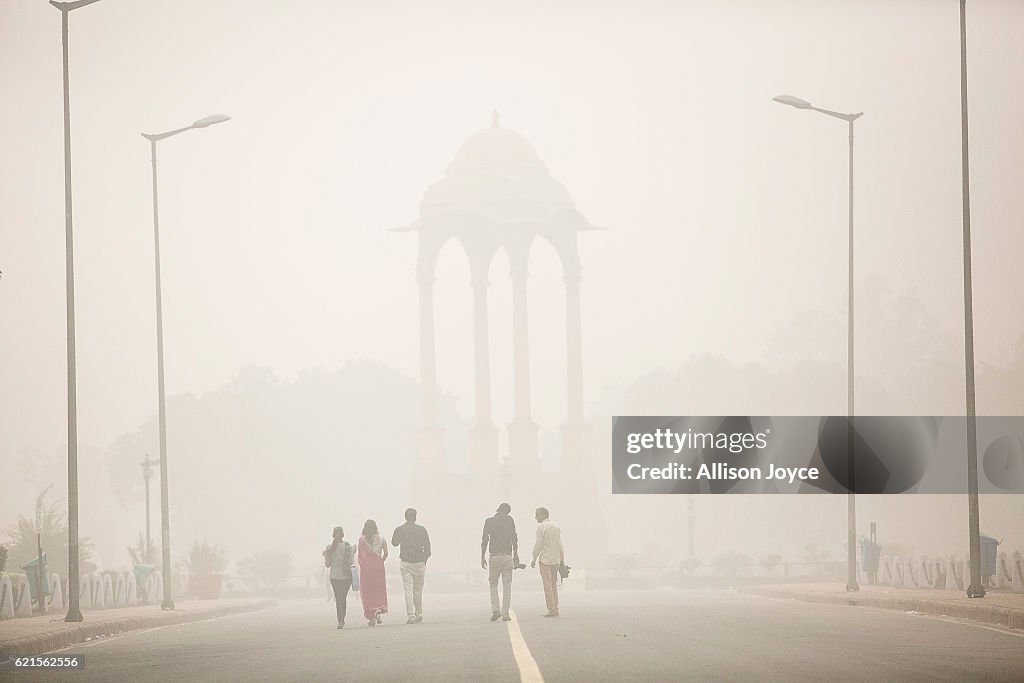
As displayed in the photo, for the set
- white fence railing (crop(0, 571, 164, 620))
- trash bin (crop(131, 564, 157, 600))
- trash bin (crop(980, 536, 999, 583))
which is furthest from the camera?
trash bin (crop(131, 564, 157, 600))

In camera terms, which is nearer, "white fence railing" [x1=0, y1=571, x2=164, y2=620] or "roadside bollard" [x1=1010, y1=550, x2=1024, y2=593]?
"white fence railing" [x1=0, y1=571, x2=164, y2=620]

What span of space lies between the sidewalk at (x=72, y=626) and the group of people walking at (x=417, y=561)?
3.73 metres

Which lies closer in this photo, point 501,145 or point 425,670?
point 425,670

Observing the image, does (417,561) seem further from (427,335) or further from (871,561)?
(427,335)

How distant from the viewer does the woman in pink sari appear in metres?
31.4

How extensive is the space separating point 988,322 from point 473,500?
2264 centimetres

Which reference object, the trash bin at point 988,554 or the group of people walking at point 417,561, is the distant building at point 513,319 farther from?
the group of people walking at point 417,561

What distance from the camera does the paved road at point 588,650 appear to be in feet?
61.7

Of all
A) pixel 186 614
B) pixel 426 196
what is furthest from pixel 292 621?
pixel 426 196

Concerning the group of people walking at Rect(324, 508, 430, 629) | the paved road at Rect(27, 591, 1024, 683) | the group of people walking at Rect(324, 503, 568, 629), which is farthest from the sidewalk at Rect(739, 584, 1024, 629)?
the group of people walking at Rect(324, 508, 430, 629)

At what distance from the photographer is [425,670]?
19.5 m

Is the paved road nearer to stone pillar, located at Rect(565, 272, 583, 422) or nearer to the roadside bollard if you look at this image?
the roadside bollard

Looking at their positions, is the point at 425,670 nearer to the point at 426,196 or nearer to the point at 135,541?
the point at 426,196

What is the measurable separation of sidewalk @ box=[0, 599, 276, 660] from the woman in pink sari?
4.10m
